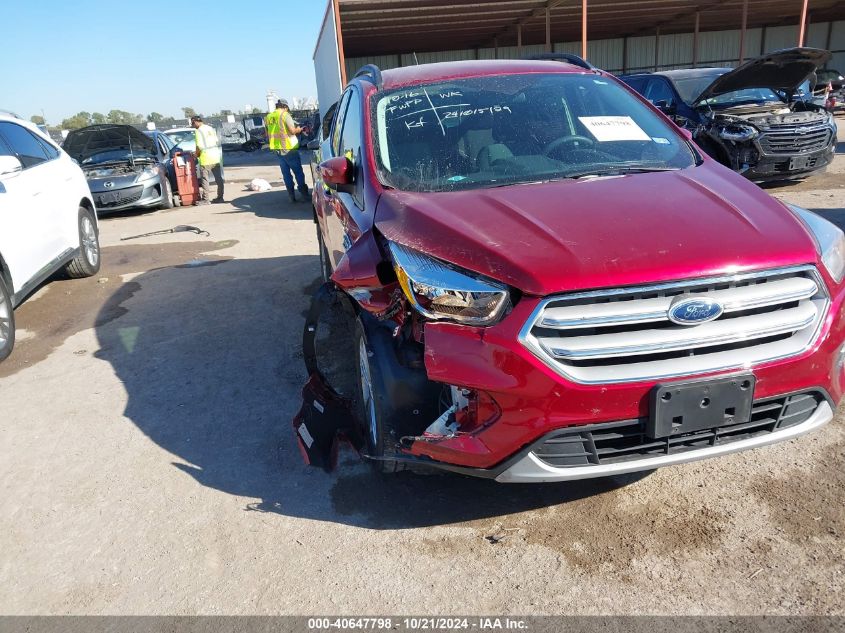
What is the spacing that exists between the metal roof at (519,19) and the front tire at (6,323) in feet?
40.3

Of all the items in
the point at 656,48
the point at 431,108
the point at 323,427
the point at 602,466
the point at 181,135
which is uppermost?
the point at 656,48

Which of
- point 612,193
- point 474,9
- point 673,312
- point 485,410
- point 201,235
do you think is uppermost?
point 474,9

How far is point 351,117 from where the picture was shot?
399 centimetres

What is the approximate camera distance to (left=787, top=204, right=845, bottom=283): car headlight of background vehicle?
7.88 ft

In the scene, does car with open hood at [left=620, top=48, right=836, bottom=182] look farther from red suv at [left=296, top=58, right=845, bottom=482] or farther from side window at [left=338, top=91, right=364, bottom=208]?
red suv at [left=296, top=58, right=845, bottom=482]

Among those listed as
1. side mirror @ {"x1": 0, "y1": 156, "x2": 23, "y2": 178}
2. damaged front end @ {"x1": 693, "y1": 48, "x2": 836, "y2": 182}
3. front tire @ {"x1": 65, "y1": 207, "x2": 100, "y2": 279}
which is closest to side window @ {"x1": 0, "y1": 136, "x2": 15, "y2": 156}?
side mirror @ {"x1": 0, "y1": 156, "x2": 23, "y2": 178}

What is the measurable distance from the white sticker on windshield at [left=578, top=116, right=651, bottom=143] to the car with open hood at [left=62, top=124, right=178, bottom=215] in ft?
34.2

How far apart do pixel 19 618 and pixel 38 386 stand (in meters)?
2.48

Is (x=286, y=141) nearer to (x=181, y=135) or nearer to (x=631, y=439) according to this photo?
(x=181, y=135)

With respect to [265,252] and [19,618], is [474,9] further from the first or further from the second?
[19,618]

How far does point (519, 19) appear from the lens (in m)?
20.6

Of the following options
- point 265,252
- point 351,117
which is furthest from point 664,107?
point 351,117

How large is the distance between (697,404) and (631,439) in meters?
0.25

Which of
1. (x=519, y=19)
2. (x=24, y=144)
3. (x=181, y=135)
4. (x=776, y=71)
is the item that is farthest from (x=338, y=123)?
(x=519, y=19)
